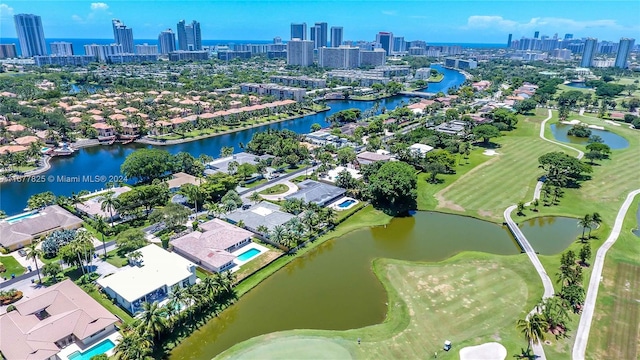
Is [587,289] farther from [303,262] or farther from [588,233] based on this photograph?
[303,262]

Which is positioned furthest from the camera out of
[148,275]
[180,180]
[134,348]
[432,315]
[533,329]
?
[180,180]

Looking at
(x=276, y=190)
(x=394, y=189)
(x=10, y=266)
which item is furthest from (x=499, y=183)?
(x=10, y=266)

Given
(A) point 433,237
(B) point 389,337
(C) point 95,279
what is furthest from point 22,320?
(A) point 433,237

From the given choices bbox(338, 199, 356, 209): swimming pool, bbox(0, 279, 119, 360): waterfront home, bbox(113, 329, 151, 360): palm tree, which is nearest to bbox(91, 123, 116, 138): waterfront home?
bbox(338, 199, 356, 209): swimming pool

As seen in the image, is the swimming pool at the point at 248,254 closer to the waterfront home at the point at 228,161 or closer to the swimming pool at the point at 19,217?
the waterfront home at the point at 228,161

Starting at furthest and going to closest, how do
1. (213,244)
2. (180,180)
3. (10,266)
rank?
(180,180) < (213,244) < (10,266)

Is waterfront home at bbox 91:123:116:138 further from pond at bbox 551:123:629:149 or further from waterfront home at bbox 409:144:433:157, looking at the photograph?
pond at bbox 551:123:629:149

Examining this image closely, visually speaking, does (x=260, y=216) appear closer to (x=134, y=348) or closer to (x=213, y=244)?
(x=213, y=244)
